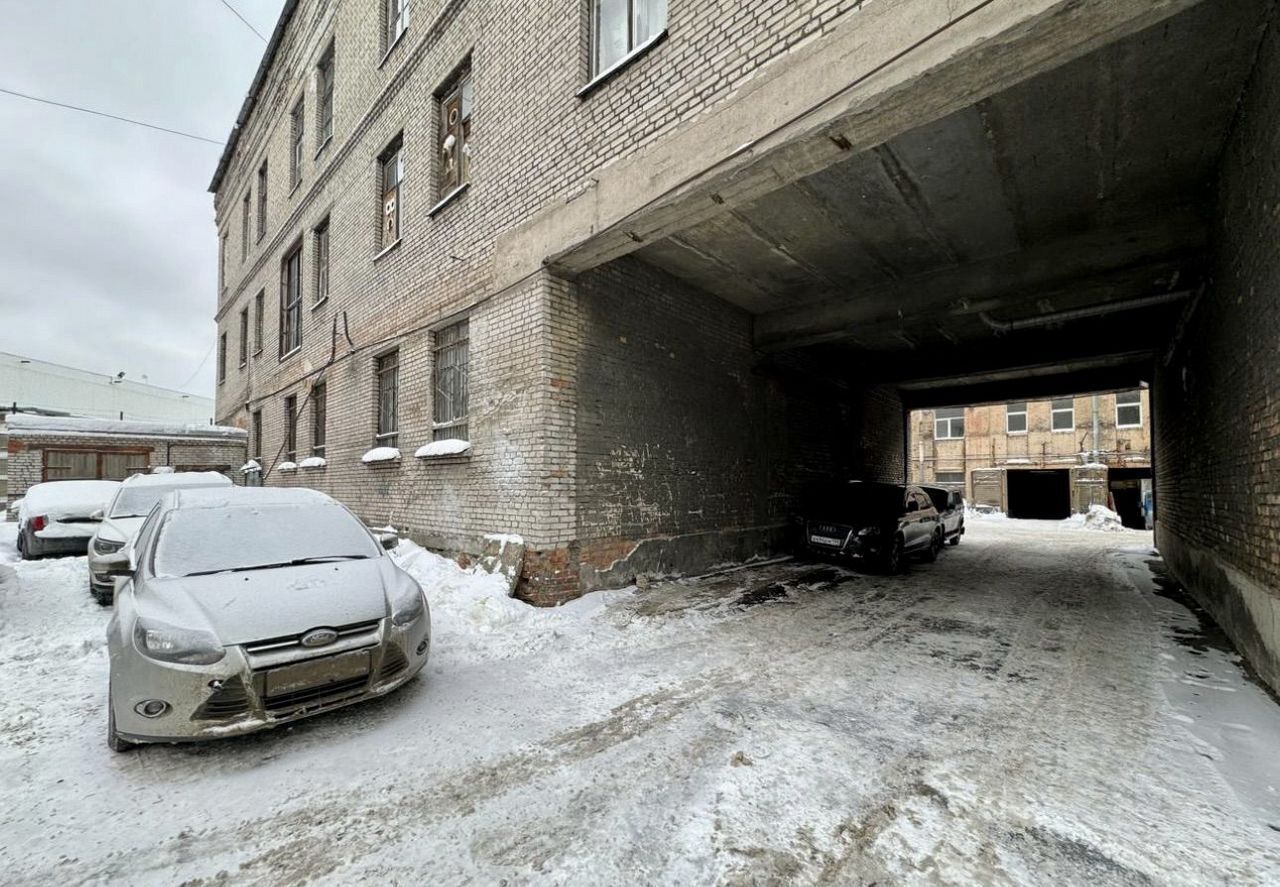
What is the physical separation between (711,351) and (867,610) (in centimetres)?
463

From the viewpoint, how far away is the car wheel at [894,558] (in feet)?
31.6

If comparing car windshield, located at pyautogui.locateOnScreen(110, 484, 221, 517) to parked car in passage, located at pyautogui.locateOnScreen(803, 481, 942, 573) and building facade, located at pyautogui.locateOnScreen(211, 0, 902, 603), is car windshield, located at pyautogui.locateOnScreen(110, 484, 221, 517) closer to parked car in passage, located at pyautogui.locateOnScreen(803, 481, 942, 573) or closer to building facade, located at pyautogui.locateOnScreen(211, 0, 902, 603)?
building facade, located at pyautogui.locateOnScreen(211, 0, 902, 603)

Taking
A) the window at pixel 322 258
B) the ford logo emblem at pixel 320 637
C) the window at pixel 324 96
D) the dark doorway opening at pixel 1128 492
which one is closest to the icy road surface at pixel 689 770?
the ford logo emblem at pixel 320 637

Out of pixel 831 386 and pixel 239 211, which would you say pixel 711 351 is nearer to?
pixel 831 386

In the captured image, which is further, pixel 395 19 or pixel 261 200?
pixel 261 200

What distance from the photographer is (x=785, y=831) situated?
2512mm

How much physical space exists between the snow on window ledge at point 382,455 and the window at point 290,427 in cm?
560

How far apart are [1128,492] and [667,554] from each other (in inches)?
986

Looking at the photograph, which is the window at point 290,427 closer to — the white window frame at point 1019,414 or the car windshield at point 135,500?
the car windshield at point 135,500

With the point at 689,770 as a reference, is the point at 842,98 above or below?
above

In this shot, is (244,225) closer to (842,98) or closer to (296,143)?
(296,143)

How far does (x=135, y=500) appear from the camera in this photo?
26.1 feet

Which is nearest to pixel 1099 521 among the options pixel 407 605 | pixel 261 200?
pixel 407 605

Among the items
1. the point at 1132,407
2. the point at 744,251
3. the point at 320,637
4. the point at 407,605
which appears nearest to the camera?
the point at 320,637
